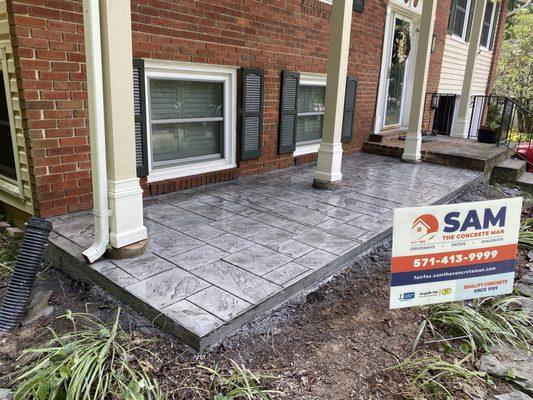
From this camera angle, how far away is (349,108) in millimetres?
6582

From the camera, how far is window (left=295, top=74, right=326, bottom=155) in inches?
234

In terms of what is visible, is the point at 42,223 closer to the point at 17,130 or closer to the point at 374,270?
the point at 17,130

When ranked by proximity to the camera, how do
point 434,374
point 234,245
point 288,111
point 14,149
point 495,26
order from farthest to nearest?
point 495,26 < point 288,111 < point 14,149 < point 234,245 < point 434,374

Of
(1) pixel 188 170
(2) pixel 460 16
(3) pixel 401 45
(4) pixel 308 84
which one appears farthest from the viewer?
(2) pixel 460 16

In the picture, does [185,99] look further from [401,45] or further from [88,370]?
[401,45]

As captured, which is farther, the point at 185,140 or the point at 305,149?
the point at 305,149

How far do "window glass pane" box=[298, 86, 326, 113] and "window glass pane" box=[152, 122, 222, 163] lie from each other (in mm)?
1670

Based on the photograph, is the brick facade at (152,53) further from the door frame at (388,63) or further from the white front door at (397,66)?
the white front door at (397,66)

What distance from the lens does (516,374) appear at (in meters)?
2.24

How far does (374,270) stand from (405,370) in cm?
113

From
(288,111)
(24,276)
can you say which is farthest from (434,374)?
(288,111)

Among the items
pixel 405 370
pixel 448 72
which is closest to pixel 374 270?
pixel 405 370

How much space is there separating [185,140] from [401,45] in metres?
5.30

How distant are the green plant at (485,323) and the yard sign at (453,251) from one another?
0.17 metres
